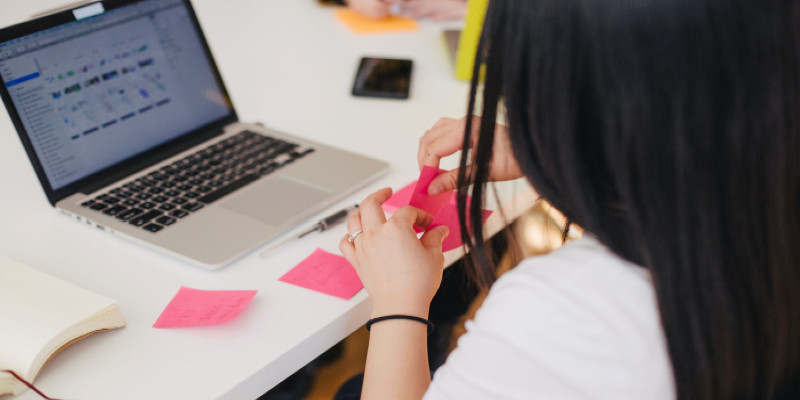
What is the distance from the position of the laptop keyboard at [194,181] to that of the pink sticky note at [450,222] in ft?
0.91

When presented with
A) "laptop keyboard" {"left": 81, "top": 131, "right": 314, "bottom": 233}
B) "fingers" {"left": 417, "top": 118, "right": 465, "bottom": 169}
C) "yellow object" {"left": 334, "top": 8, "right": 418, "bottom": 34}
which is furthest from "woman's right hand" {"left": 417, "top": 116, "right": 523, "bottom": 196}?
"yellow object" {"left": 334, "top": 8, "right": 418, "bottom": 34}

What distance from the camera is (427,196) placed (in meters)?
0.84

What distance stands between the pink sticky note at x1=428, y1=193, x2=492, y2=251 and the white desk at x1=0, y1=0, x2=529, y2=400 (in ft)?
0.43

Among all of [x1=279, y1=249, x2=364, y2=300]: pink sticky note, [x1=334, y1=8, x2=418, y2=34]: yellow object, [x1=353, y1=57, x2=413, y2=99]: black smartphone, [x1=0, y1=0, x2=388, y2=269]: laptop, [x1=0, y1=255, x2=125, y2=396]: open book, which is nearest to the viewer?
[x1=0, y1=255, x2=125, y2=396]: open book

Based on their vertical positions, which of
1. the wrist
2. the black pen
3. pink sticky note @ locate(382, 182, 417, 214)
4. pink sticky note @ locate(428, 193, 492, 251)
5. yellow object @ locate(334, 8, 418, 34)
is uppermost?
yellow object @ locate(334, 8, 418, 34)

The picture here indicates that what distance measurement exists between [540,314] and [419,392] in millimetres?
217

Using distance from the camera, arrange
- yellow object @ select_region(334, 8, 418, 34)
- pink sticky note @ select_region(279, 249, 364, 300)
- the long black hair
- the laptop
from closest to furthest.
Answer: the long black hair → pink sticky note @ select_region(279, 249, 364, 300) → the laptop → yellow object @ select_region(334, 8, 418, 34)

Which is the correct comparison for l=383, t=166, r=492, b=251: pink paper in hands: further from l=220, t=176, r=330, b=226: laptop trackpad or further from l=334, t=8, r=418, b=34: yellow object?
l=334, t=8, r=418, b=34: yellow object

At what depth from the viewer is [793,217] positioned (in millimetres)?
544

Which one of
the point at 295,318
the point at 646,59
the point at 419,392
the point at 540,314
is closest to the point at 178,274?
the point at 295,318

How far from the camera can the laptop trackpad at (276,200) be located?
92cm

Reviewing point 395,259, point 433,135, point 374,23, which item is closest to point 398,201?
point 433,135

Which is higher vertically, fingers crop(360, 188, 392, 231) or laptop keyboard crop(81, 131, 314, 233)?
laptop keyboard crop(81, 131, 314, 233)

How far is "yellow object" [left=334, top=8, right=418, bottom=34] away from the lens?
163cm
